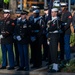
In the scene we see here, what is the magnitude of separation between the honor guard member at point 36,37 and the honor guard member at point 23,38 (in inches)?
15.9

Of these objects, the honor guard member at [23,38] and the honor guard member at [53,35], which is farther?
the honor guard member at [23,38]

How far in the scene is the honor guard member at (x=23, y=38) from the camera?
11.3m

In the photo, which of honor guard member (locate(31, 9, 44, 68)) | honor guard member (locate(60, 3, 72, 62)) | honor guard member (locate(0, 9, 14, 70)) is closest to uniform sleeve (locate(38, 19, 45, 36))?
honor guard member (locate(31, 9, 44, 68))

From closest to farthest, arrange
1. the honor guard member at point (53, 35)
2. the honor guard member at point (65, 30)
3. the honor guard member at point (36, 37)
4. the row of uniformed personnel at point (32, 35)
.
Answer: the honor guard member at point (53, 35), the row of uniformed personnel at point (32, 35), the honor guard member at point (36, 37), the honor guard member at point (65, 30)

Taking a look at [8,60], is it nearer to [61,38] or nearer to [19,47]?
[19,47]

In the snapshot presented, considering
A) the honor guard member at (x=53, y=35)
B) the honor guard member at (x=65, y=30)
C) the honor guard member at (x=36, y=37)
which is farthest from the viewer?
the honor guard member at (x=65, y=30)

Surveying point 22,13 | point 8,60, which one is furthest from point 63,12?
point 8,60

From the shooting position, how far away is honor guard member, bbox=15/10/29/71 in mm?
11305

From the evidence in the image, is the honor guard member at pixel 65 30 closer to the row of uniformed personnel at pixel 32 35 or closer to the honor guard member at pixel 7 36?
the row of uniformed personnel at pixel 32 35

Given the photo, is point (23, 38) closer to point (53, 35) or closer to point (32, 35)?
point (32, 35)

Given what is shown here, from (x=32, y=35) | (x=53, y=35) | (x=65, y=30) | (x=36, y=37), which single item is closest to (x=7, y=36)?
(x=32, y=35)

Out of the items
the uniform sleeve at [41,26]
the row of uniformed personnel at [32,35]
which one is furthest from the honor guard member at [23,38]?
the uniform sleeve at [41,26]

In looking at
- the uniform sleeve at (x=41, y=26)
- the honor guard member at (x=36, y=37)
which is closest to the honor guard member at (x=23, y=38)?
the honor guard member at (x=36, y=37)

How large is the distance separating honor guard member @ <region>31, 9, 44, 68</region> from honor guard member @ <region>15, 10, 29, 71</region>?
0.40 metres
